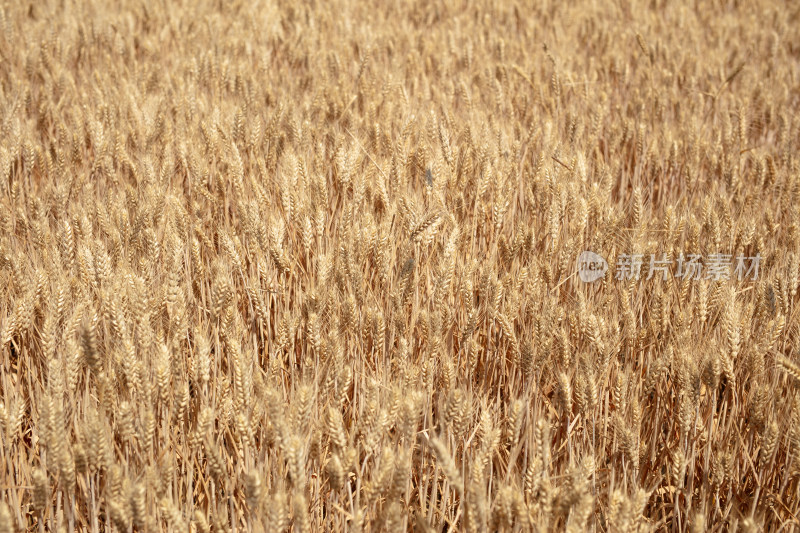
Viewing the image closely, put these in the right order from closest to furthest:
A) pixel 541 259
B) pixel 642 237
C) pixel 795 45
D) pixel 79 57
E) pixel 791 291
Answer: pixel 791 291
pixel 642 237
pixel 541 259
pixel 79 57
pixel 795 45

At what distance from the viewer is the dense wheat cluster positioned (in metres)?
1.16

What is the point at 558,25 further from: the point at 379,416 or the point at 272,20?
the point at 379,416

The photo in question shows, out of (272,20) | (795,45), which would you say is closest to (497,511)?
(272,20)

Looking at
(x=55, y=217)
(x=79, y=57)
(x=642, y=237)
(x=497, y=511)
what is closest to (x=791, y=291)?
(x=642, y=237)

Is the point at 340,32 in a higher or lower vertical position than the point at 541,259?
higher

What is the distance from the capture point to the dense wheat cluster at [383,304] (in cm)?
116

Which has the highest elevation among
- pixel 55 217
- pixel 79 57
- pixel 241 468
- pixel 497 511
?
pixel 79 57

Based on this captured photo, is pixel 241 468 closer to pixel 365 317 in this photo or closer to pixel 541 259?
pixel 365 317

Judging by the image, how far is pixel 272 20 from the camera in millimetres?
4027

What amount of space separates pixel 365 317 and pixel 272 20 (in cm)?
304

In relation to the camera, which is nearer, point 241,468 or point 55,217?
point 241,468

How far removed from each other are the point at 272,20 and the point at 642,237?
303 cm

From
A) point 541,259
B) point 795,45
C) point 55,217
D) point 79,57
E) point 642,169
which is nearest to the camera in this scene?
point 541,259

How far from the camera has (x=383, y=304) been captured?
1.71 metres
